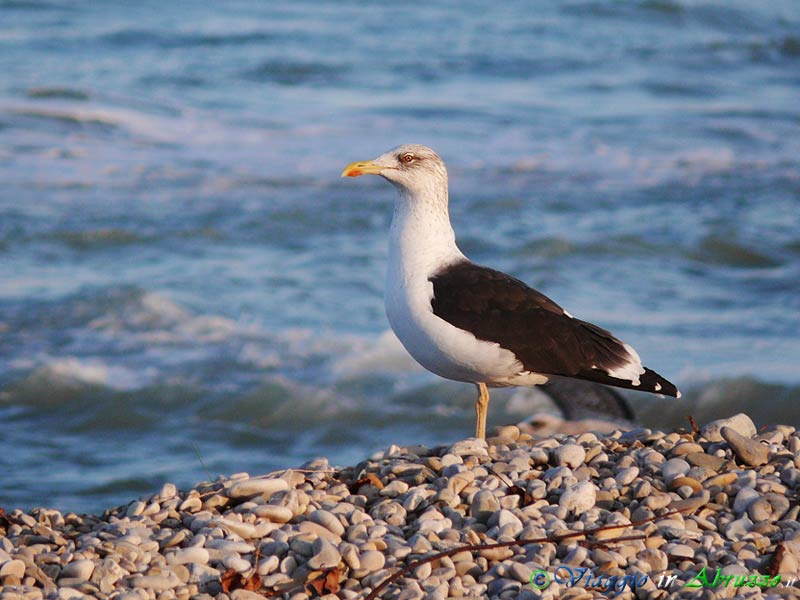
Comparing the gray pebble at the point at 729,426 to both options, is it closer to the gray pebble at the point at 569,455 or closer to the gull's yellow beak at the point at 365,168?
the gray pebble at the point at 569,455

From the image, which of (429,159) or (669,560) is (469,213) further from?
(669,560)

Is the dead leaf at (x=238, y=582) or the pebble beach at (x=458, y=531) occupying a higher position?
the pebble beach at (x=458, y=531)

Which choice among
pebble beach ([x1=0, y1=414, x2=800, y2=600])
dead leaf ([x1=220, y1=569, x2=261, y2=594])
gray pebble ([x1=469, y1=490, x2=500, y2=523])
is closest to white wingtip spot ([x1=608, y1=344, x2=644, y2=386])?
pebble beach ([x1=0, y1=414, x2=800, y2=600])

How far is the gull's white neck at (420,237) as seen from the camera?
16.9 feet

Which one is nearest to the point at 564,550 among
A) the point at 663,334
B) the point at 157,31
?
the point at 663,334

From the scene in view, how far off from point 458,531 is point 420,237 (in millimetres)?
1668

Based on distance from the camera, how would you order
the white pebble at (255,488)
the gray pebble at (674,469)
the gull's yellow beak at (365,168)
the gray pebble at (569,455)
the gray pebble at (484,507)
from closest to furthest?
the gray pebble at (484,507) → the white pebble at (255,488) → the gray pebble at (674,469) → the gray pebble at (569,455) → the gull's yellow beak at (365,168)

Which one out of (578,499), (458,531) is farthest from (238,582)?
(578,499)

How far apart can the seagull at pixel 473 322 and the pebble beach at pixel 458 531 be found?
0.46m

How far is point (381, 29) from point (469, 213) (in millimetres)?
9344

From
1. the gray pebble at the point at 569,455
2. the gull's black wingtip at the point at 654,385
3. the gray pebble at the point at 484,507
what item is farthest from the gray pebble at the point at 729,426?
the gray pebble at the point at 484,507

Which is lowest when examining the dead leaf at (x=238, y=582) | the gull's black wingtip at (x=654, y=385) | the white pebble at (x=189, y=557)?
the dead leaf at (x=238, y=582)

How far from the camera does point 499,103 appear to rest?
17.2 metres

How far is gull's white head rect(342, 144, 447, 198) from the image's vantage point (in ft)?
17.6
